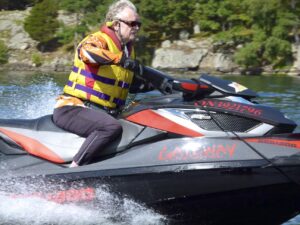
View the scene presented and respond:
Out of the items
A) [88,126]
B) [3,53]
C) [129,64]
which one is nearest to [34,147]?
[88,126]

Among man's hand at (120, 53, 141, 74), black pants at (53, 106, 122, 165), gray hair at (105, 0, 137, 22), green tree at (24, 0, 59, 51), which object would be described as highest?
gray hair at (105, 0, 137, 22)

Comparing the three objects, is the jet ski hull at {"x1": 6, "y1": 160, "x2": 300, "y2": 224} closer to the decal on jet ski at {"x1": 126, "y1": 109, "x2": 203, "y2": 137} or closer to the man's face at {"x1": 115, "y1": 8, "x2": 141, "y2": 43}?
the decal on jet ski at {"x1": 126, "y1": 109, "x2": 203, "y2": 137}

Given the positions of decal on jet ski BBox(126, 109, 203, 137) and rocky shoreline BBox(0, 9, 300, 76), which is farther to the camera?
rocky shoreline BBox(0, 9, 300, 76)

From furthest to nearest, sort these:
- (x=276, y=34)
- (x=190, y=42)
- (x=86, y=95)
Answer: (x=190, y=42) → (x=276, y=34) → (x=86, y=95)

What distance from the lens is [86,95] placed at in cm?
451

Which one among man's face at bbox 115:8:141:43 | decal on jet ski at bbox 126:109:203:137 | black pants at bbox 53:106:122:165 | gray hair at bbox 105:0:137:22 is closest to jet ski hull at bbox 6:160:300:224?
black pants at bbox 53:106:122:165

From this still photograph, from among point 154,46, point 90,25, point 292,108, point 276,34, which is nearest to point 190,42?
point 154,46

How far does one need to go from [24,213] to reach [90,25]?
183ft

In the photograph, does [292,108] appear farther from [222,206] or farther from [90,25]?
[90,25]

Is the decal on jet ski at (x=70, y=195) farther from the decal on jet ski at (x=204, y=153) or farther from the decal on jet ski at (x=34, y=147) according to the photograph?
the decal on jet ski at (x=204, y=153)

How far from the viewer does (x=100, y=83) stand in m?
4.48

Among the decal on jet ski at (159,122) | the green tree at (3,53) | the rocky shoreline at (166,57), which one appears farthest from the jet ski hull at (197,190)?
the green tree at (3,53)

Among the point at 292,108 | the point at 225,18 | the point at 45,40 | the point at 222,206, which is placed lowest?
the point at 45,40

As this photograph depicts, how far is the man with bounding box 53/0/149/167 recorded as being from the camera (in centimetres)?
429
